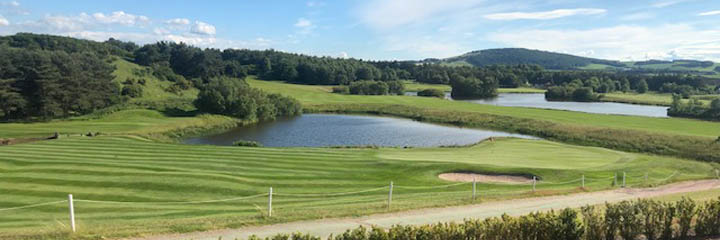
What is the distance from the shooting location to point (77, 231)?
42.5 ft

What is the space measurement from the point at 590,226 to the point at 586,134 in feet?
170

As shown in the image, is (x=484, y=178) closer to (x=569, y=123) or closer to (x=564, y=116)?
(x=569, y=123)

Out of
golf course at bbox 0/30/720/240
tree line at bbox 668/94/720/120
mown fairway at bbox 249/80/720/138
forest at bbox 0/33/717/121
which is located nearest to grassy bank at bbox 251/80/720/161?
mown fairway at bbox 249/80/720/138

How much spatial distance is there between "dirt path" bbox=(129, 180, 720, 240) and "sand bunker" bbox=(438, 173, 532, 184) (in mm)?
5972

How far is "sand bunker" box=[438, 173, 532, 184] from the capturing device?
2908 centimetres

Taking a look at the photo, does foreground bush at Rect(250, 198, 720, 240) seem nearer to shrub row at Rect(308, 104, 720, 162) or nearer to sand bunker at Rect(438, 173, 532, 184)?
sand bunker at Rect(438, 173, 532, 184)

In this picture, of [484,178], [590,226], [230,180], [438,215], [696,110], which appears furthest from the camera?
[696,110]

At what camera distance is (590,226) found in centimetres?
1232

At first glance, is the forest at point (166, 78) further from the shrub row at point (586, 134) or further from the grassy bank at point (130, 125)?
the shrub row at point (586, 134)

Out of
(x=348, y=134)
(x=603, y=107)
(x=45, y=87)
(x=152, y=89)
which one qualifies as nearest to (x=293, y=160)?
(x=348, y=134)

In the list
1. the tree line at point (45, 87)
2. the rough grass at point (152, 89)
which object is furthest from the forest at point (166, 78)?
the rough grass at point (152, 89)

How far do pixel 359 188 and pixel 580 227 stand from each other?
49.1 feet

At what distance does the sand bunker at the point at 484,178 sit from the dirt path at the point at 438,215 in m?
5.97

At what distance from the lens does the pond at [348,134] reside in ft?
184
